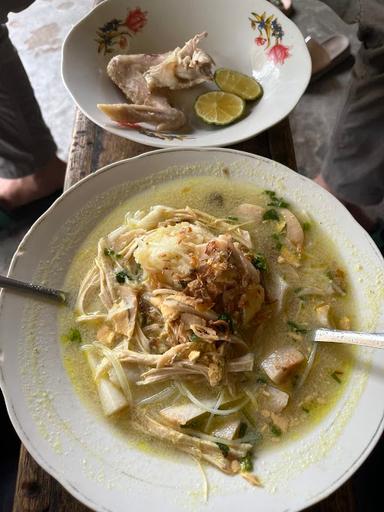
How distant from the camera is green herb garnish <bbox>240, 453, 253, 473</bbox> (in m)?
1.11

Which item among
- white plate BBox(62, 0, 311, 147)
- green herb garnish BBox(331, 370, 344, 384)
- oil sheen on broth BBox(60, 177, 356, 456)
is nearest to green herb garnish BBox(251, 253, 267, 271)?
→ oil sheen on broth BBox(60, 177, 356, 456)

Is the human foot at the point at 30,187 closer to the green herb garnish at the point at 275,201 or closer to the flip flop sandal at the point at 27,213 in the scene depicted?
the flip flop sandal at the point at 27,213

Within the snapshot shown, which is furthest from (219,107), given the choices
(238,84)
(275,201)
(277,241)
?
(277,241)

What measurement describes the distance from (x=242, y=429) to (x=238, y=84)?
1266 mm

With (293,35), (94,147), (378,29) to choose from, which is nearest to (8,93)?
(94,147)

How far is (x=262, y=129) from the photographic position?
1.66m

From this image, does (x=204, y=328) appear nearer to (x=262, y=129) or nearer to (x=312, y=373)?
(x=312, y=373)

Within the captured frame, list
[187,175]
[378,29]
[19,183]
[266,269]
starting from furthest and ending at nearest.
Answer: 1. [19,183]
2. [378,29]
3. [187,175]
4. [266,269]

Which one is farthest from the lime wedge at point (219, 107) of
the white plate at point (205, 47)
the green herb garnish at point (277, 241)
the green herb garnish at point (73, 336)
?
the green herb garnish at point (73, 336)

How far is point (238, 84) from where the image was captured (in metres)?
1.88

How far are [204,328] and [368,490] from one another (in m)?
0.91

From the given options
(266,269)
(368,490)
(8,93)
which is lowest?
(368,490)

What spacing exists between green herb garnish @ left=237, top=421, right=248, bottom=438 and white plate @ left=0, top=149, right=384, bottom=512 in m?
0.07

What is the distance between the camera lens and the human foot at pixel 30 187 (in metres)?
2.75
